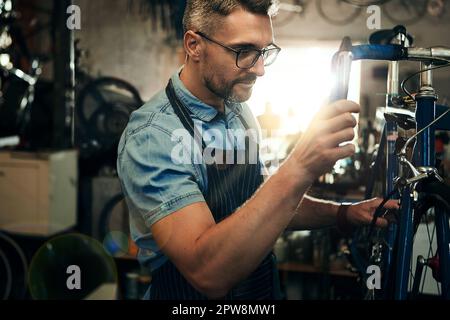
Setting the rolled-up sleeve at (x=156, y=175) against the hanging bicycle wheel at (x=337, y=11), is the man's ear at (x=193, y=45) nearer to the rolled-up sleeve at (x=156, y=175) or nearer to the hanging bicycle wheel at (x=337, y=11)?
the rolled-up sleeve at (x=156, y=175)

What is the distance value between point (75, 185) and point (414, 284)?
15.6 ft

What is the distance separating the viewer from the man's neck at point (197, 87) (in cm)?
214

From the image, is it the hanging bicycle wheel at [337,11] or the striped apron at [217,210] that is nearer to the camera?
the striped apron at [217,210]

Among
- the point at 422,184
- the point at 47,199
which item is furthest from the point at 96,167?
the point at 422,184

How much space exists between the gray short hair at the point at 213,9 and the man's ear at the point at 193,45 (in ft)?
0.11

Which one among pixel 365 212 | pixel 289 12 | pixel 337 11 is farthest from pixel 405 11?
pixel 365 212

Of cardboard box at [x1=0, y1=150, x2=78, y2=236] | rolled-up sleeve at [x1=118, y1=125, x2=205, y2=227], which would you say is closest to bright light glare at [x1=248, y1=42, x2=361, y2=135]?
cardboard box at [x1=0, y1=150, x2=78, y2=236]

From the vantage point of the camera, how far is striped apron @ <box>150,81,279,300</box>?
6.82ft

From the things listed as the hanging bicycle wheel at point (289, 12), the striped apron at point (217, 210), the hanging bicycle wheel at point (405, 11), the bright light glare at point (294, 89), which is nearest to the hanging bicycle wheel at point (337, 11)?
the hanging bicycle wheel at point (289, 12)

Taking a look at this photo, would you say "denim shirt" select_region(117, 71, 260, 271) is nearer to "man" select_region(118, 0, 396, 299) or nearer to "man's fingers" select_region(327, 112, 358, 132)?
"man" select_region(118, 0, 396, 299)

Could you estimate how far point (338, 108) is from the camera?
1499mm

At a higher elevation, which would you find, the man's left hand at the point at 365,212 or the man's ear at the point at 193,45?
the man's ear at the point at 193,45

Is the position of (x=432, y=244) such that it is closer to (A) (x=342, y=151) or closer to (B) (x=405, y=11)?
(A) (x=342, y=151)

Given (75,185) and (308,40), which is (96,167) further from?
(308,40)
